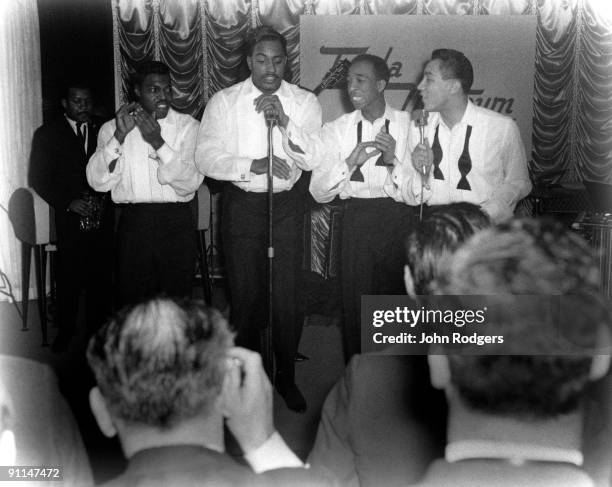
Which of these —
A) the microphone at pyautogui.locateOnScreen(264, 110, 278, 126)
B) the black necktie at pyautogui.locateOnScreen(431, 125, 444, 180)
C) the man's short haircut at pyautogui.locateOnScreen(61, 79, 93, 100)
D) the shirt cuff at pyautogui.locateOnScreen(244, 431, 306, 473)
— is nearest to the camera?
the shirt cuff at pyautogui.locateOnScreen(244, 431, 306, 473)

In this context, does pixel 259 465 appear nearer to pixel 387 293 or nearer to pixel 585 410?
pixel 585 410

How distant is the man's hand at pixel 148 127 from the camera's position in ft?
7.52

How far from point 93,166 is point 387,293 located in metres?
1.08

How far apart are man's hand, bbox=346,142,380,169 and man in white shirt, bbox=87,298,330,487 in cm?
138

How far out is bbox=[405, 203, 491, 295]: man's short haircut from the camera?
3.81 ft

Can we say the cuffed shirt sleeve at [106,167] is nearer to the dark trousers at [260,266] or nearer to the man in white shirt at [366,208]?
the dark trousers at [260,266]

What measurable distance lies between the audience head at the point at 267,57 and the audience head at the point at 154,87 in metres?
0.29

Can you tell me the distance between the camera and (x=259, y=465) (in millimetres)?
969

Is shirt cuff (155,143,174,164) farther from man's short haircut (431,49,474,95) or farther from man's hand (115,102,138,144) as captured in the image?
man's short haircut (431,49,474,95)

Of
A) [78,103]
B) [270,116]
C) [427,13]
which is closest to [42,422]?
[270,116]

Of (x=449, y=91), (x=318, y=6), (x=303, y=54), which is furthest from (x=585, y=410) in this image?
(x=318, y=6)

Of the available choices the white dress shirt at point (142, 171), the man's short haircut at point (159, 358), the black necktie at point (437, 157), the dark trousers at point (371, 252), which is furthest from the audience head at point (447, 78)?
the man's short haircut at point (159, 358)

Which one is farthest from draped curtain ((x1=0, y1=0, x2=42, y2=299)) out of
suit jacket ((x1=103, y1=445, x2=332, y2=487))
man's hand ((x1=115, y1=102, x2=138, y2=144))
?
suit jacket ((x1=103, y1=445, x2=332, y2=487))

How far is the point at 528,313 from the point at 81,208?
208 centimetres
